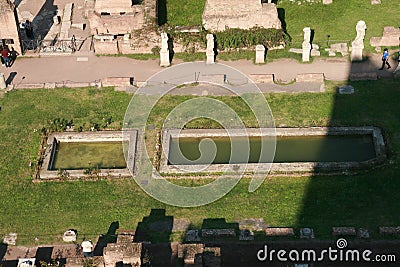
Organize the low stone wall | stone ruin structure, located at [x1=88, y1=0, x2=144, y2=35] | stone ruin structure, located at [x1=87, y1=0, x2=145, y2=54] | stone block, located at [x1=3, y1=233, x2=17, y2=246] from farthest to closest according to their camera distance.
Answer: stone ruin structure, located at [x1=88, y1=0, x2=144, y2=35]
stone ruin structure, located at [x1=87, y1=0, x2=145, y2=54]
the low stone wall
stone block, located at [x1=3, y1=233, x2=17, y2=246]

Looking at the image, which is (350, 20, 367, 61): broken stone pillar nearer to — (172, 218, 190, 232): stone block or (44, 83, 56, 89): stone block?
(172, 218, 190, 232): stone block

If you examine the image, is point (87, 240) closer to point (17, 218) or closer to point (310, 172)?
point (17, 218)

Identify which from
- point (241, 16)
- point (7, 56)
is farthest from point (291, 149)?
point (7, 56)

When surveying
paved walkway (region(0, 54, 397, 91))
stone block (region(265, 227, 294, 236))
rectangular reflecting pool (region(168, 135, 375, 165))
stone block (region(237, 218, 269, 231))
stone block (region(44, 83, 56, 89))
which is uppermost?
paved walkway (region(0, 54, 397, 91))

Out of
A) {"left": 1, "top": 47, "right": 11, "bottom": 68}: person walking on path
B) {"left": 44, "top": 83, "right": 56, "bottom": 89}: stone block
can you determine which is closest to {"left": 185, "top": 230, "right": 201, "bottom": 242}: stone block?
{"left": 44, "top": 83, "right": 56, "bottom": 89}: stone block

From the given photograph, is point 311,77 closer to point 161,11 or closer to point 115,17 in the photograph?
point 161,11

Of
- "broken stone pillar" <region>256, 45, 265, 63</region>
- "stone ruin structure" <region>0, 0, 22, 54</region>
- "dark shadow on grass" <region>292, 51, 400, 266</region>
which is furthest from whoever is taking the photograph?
"stone ruin structure" <region>0, 0, 22, 54</region>

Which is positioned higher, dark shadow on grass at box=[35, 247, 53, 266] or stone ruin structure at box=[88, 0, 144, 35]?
stone ruin structure at box=[88, 0, 144, 35]
